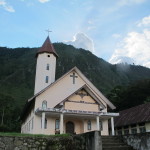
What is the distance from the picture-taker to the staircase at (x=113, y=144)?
1095 cm

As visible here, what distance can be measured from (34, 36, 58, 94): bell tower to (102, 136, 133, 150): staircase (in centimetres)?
1792

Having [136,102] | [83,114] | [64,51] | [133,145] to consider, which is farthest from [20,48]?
[133,145]

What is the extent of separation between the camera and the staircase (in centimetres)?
1095

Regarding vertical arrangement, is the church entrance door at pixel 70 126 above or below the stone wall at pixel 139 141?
above

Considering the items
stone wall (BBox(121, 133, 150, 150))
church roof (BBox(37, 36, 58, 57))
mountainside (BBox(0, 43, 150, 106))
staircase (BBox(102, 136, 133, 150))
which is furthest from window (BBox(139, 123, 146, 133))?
mountainside (BBox(0, 43, 150, 106))

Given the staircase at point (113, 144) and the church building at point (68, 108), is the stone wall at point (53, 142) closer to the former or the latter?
the staircase at point (113, 144)

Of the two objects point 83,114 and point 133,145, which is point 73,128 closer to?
point 83,114

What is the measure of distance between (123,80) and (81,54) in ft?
103

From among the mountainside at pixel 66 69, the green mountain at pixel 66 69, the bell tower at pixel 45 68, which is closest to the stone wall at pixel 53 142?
the bell tower at pixel 45 68

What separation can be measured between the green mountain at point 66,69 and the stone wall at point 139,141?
7784cm

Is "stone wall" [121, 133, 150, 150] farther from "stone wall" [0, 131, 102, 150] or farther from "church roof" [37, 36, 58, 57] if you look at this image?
"church roof" [37, 36, 58, 57]

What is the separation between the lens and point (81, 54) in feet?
447

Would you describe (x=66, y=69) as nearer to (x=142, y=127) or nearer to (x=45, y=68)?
(x=45, y=68)

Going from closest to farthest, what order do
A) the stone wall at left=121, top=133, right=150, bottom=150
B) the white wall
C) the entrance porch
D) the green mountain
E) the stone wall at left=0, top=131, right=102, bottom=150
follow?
1. the stone wall at left=0, top=131, right=102, bottom=150
2. the stone wall at left=121, top=133, right=150, bottom=150
3. the entrance porch
4. the white wall
5. the green mountain
